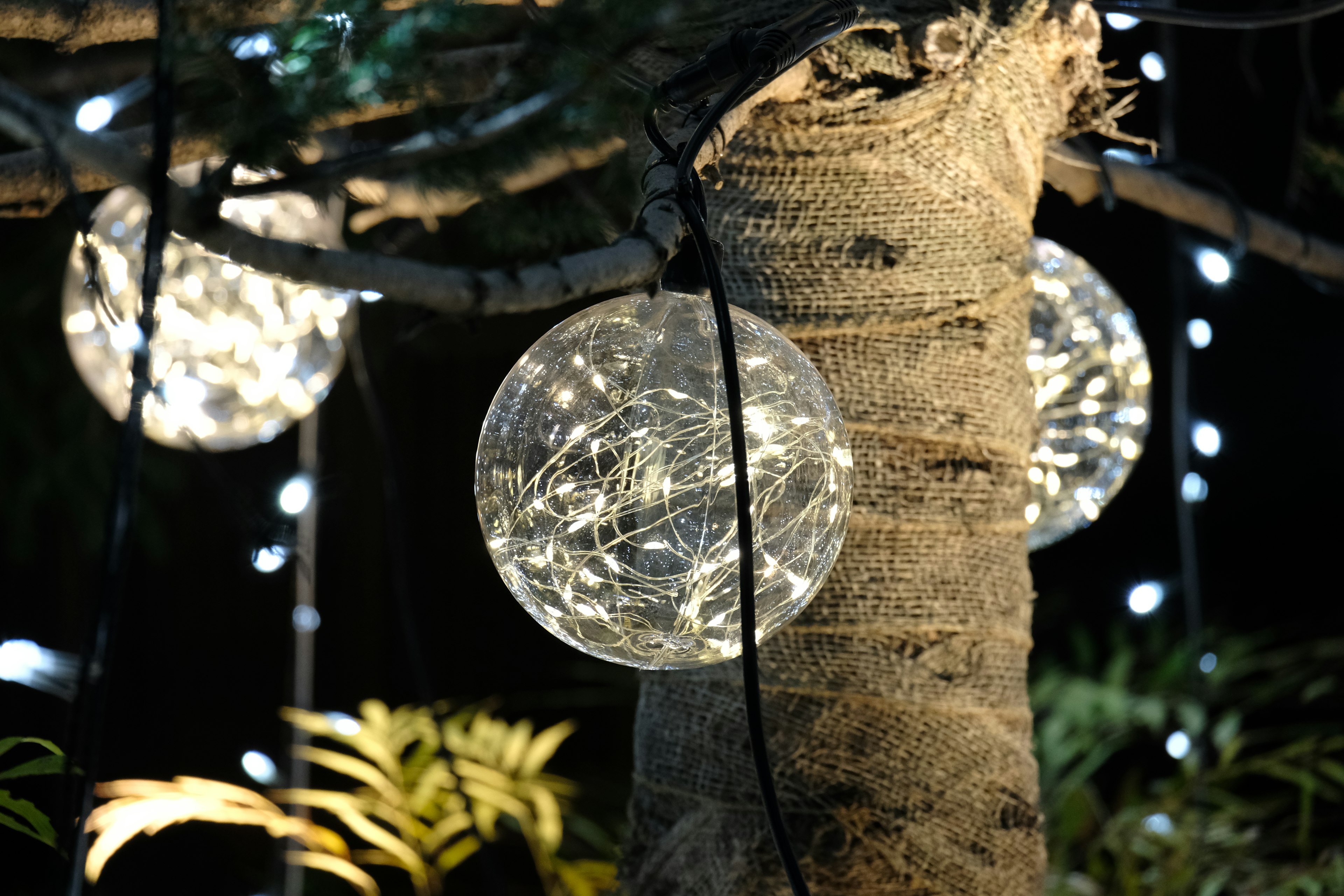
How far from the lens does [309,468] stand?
1520mm

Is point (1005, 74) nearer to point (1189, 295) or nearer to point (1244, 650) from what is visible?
point (1244, 650)

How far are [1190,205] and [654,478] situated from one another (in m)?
0.86

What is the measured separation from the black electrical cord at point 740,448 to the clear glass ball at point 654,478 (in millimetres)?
28

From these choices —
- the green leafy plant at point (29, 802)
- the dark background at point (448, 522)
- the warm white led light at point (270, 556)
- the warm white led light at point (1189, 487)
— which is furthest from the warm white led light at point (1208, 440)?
the green leafy plant at point (29, 802)

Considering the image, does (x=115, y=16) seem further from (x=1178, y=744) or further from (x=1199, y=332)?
(x=1178, y=744)

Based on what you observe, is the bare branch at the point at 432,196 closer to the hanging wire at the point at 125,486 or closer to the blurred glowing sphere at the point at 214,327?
the blurred glowing sphere at the point at 214,327

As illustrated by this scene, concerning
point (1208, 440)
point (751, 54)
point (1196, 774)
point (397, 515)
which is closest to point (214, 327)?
point (397, 515)

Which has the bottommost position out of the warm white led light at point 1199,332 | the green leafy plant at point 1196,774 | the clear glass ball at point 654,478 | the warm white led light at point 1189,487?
the green leafy plant at point 1196,774

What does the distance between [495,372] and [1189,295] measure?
156 cm

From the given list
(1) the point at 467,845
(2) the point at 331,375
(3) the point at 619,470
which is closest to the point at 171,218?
(3) the point at 619,470

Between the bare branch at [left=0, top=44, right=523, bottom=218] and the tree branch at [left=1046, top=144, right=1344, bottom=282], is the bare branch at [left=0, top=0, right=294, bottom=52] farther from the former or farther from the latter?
the tree branch at [left=1046, top=144, right=1344, bottom=282]

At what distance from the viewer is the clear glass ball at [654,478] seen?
45cm

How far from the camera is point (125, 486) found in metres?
0.37

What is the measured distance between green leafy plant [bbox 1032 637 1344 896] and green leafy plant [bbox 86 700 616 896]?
73 centimetres
